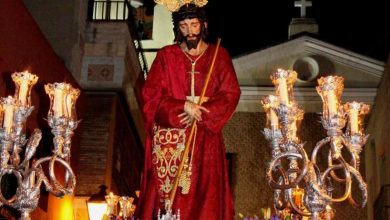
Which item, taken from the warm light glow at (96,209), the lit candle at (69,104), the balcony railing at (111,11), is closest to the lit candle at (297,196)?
the lit candle at (69,104)

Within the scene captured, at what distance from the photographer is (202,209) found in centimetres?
667

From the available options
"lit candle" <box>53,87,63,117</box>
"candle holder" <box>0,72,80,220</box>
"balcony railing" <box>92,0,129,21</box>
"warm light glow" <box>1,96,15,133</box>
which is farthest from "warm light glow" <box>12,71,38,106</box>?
"balcony railing" <box>92,0,129,21</box>

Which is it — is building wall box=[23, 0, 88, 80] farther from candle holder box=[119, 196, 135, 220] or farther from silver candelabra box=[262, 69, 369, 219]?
silver candelabra box=[262, 69, 369, 219]

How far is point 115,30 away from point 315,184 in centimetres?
802

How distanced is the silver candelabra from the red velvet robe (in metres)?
0.48

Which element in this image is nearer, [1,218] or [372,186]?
[1,218]

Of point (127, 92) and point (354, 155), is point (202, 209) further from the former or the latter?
point (127, 92)

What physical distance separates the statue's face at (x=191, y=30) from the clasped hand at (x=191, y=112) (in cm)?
68

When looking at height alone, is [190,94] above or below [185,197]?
above

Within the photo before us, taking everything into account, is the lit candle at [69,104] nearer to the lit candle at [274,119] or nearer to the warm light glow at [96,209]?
the lit candle at [274,119]

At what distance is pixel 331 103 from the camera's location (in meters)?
6.55

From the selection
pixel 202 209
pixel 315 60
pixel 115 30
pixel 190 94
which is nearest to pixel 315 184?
pixel 202 209

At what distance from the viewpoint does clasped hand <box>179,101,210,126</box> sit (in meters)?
6.75

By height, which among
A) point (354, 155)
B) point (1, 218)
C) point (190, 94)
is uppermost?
point (190, 94)
